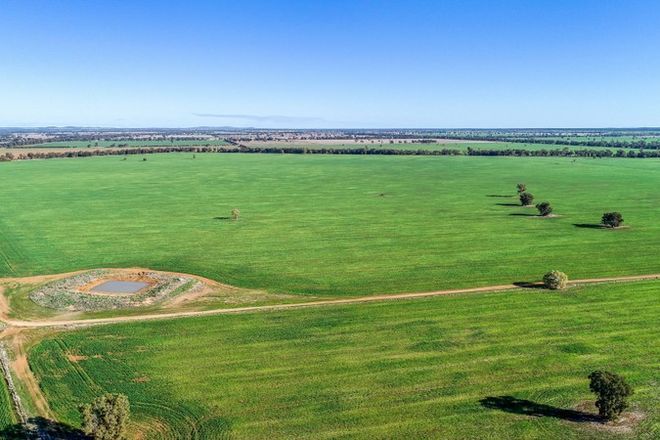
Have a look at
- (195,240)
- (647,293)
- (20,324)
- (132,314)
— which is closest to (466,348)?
(647,293)

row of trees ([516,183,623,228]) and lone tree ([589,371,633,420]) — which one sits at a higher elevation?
row of trees ([516,183,623,228])

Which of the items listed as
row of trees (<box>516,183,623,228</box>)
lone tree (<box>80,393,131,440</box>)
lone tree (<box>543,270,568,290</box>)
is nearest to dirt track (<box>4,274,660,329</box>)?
lone tree (<box>543,270,568,290</box>)

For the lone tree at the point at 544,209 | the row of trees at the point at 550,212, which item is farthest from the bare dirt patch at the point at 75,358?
the lone tree at the point at 544,209

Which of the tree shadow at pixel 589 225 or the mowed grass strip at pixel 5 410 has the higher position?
the tree shadow at pixel 589 225

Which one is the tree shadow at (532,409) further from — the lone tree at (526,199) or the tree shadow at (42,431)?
the lone tree at (526,199)

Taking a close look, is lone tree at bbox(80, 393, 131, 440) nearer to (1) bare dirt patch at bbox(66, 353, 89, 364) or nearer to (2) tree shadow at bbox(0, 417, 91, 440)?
(2) tree shadow at bbox(0, 417, 91, 440)

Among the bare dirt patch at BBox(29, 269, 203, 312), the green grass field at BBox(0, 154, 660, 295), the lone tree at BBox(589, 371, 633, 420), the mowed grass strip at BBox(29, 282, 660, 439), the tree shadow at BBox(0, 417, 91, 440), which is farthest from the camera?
the green grass field at BBox(0, 154, 660, 295)
